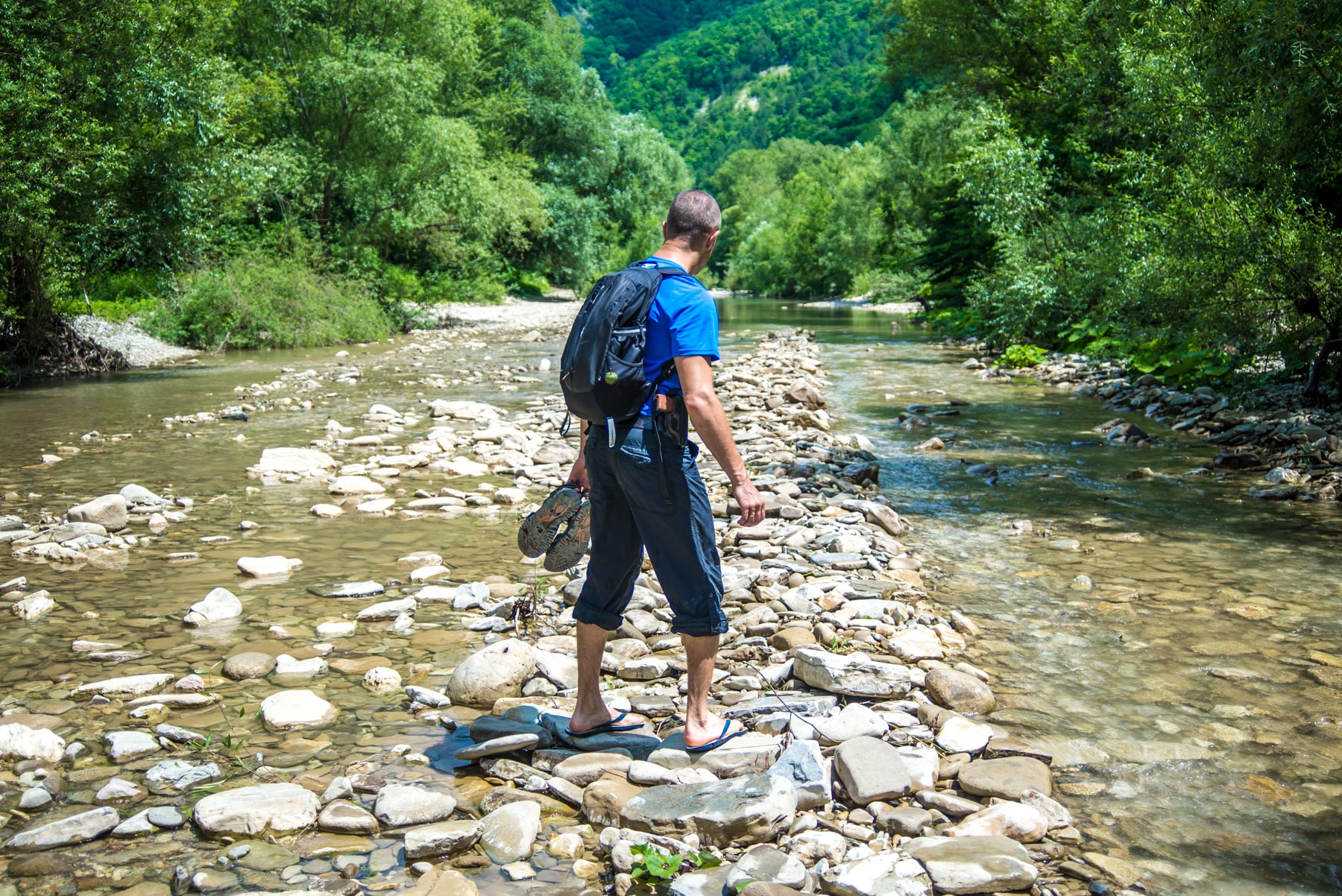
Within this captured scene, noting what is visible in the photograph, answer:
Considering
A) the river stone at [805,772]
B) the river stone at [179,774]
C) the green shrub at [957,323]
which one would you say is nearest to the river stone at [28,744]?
the river stone at [179,774]

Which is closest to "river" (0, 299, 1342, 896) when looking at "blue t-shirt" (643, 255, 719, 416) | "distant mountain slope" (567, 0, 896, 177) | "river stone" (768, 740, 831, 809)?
"river stone" (768, 740, 831, 809)

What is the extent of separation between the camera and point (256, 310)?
74.9 ft

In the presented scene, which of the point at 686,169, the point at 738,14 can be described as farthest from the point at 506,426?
the point at 738,14

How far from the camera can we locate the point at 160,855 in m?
3.12

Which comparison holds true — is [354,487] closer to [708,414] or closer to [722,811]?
[708,414]

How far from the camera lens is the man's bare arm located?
3.51 metres

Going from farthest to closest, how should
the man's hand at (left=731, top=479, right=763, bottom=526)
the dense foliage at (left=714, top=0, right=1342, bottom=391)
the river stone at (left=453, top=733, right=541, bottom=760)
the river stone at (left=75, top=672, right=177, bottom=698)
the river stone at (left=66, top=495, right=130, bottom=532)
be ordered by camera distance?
the dense foliage at (left=714, top=0, right=1342, bottom=391) → the river stone at (left=66, top=495, right=130, bottom=532) → the river stone at (left=75, top=672, right=177, bottom=698) → the river stone at (left=453, top=733, right=541, bottom=760) → the man's hand at (left=731, top=479, right=763, bottom=526)

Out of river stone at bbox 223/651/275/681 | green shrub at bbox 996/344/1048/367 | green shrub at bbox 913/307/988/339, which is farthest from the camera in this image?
green shrub at bbox 913/307/988/339

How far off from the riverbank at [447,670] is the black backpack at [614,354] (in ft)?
4.42

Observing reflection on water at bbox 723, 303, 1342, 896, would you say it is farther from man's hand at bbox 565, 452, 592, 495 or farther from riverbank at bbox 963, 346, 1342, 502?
man's hand at bbox 565, 452, 592, 495

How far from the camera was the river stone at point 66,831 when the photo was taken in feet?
10.3

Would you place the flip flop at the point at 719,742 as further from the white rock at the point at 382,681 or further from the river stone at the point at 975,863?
the white rock at the point at 382,681

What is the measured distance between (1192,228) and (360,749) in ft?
36.4

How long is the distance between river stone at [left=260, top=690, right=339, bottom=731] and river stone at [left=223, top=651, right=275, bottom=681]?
36cm
